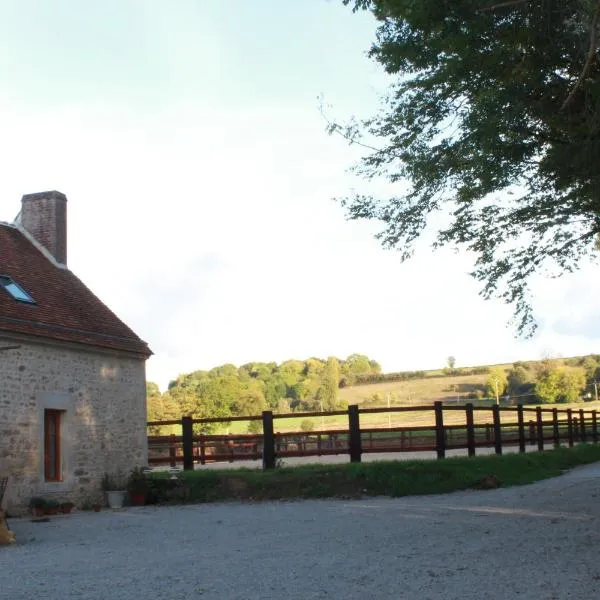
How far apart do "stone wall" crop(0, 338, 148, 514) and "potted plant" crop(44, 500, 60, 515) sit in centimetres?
18

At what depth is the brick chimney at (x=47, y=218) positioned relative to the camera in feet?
58.8

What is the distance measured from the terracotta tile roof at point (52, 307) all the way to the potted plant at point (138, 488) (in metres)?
2.67

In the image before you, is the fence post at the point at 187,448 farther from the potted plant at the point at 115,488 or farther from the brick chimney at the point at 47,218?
the brick chimney at the point at 47,218

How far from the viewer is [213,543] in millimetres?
9000

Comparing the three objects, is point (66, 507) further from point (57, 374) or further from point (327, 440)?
point (327, 440)

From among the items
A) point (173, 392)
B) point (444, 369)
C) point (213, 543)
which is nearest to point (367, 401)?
point (444, 369)

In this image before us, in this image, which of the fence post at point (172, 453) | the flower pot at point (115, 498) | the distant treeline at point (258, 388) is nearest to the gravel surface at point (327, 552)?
the flower pot at point (115, 498)

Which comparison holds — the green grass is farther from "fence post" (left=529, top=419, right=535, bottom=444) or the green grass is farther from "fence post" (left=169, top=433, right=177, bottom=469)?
"fence post" (left=529, top=419, right=535, bottom=444)

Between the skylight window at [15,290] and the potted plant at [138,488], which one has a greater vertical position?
the skylight window at [15,290]

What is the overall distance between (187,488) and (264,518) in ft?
13.8

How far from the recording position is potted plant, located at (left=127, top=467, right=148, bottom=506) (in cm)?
1545

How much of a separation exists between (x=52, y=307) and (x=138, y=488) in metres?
4.00

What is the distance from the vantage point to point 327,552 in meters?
7.90

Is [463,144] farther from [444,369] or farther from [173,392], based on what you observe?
[444,369]
